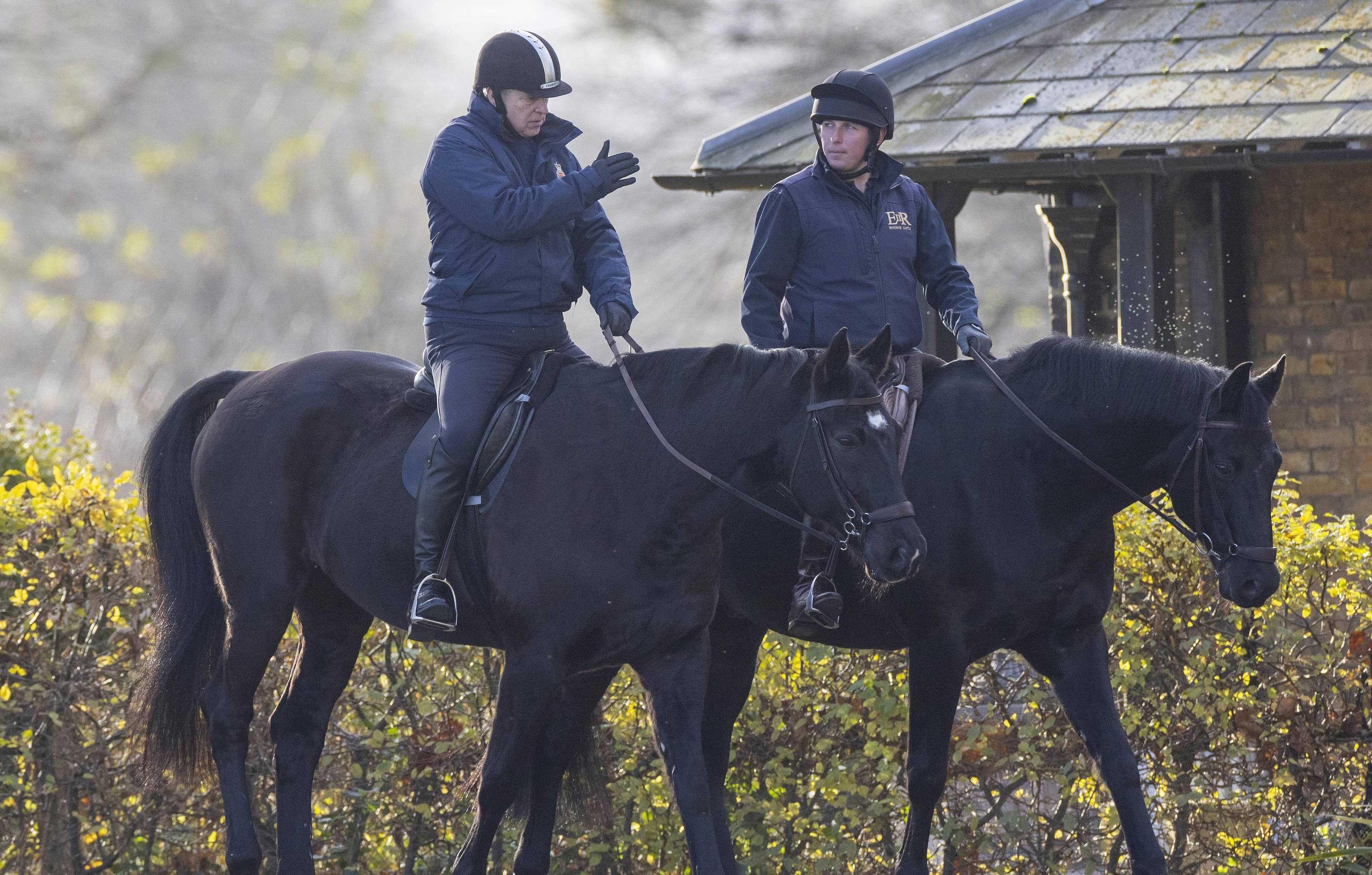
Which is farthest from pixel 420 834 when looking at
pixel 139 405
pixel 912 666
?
pixel 139 405

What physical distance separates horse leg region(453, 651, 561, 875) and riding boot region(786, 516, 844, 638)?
0.85 m

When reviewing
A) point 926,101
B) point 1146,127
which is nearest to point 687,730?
point 1146,127

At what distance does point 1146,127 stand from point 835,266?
332cm

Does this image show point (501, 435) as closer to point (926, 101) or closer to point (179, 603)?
point (179, 603)

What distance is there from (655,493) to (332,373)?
5.13 ft

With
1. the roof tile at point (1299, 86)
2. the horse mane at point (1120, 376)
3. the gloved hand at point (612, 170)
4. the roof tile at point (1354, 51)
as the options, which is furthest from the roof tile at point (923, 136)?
the gloved hand at point (612, 170)

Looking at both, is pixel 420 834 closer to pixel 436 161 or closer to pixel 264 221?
pixel 436 161

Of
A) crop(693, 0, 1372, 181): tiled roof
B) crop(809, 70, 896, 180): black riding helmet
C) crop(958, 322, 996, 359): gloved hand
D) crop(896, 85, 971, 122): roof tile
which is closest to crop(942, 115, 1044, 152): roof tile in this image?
crop(693, 0, 1372, 181): tiled roof

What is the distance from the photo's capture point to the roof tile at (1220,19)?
872cm

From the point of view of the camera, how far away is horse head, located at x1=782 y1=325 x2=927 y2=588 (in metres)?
4.11

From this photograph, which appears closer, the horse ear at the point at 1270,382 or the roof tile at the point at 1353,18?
the horse ear at the point at 1270,382

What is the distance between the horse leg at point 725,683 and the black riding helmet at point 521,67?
6.19 ft

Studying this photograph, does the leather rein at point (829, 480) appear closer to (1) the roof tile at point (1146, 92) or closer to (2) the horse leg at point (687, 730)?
(2) the horse leg at point (687, 730)

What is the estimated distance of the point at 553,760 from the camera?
4.98 meters
